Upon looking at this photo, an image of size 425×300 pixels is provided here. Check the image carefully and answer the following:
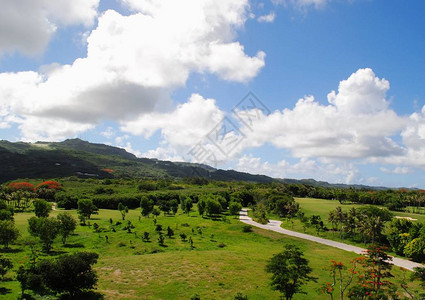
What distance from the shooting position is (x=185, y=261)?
195 feet

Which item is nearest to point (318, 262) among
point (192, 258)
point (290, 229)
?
point (192, 258)

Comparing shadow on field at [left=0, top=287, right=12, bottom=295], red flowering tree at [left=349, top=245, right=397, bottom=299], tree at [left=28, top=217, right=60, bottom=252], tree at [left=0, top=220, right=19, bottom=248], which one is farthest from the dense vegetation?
red flowering tree at [left=349, top=245, right=397, bottom=299]

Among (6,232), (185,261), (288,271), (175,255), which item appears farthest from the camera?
(175,255)

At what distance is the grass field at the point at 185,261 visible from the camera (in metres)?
44.2

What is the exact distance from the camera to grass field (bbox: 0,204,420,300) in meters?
44.2

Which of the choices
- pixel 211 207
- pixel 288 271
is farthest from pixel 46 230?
pixel 211 207

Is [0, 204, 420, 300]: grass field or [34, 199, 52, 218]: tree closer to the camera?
[0, 204, 420, 300]: grass field

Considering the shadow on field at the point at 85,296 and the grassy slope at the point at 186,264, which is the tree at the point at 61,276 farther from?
the grassy slope at the point at 186,264

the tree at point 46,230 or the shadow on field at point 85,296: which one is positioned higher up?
the tree at point 46,230

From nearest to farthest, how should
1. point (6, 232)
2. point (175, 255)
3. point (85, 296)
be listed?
point (85, 296)
point (6, 232)
point (175, 255)

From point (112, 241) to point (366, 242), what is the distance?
88815 mm

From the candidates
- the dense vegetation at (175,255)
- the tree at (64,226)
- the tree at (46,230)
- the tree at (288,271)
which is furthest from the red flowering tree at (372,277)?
the tree at (64,226)

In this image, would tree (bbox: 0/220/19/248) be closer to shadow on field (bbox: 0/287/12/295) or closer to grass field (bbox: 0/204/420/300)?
grass field (bbox: 0/204/420/300)

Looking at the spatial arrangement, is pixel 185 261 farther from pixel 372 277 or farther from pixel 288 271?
pixel 372 277
